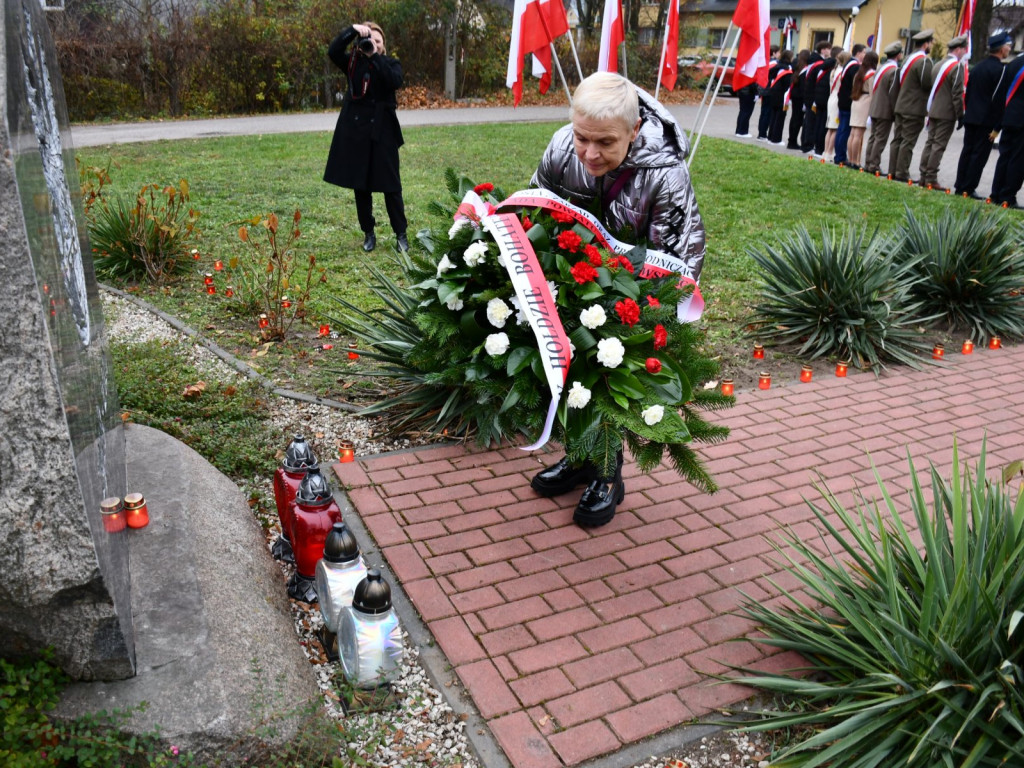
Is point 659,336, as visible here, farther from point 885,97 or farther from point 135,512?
point 885,97

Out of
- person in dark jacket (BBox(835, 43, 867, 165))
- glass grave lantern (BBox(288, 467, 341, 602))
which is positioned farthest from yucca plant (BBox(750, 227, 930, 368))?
person in dark jacket (BBox(835, 43, 867, 165))

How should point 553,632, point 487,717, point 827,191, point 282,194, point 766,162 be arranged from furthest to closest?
1. point 766,162
2. point 827,191
3. point 282,194
4. point 553,632
5. point 487,717

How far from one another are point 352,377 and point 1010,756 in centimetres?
418

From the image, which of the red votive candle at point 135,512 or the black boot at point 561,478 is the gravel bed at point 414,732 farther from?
the black boot at point 561,478

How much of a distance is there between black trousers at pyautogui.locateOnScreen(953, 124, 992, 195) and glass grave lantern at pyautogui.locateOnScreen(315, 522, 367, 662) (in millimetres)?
12303

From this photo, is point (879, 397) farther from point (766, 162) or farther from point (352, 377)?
point (766, 162)

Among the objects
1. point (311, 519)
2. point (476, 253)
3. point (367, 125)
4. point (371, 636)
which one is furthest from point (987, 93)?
point (371, 636)

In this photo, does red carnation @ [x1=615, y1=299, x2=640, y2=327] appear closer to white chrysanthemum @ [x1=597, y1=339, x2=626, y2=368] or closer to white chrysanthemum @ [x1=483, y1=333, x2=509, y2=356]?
white chrysanthemum @ [x1=597, y1=339, x2=626, y2=368]

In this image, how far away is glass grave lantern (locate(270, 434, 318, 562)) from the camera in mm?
3709

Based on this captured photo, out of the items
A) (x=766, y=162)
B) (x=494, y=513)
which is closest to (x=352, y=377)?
(x=494, y=513)

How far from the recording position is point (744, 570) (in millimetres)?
3820

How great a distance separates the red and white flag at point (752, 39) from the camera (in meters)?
5.57

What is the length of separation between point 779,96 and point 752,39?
1295cm

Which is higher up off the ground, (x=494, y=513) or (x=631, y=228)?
(x=631, y=228)
